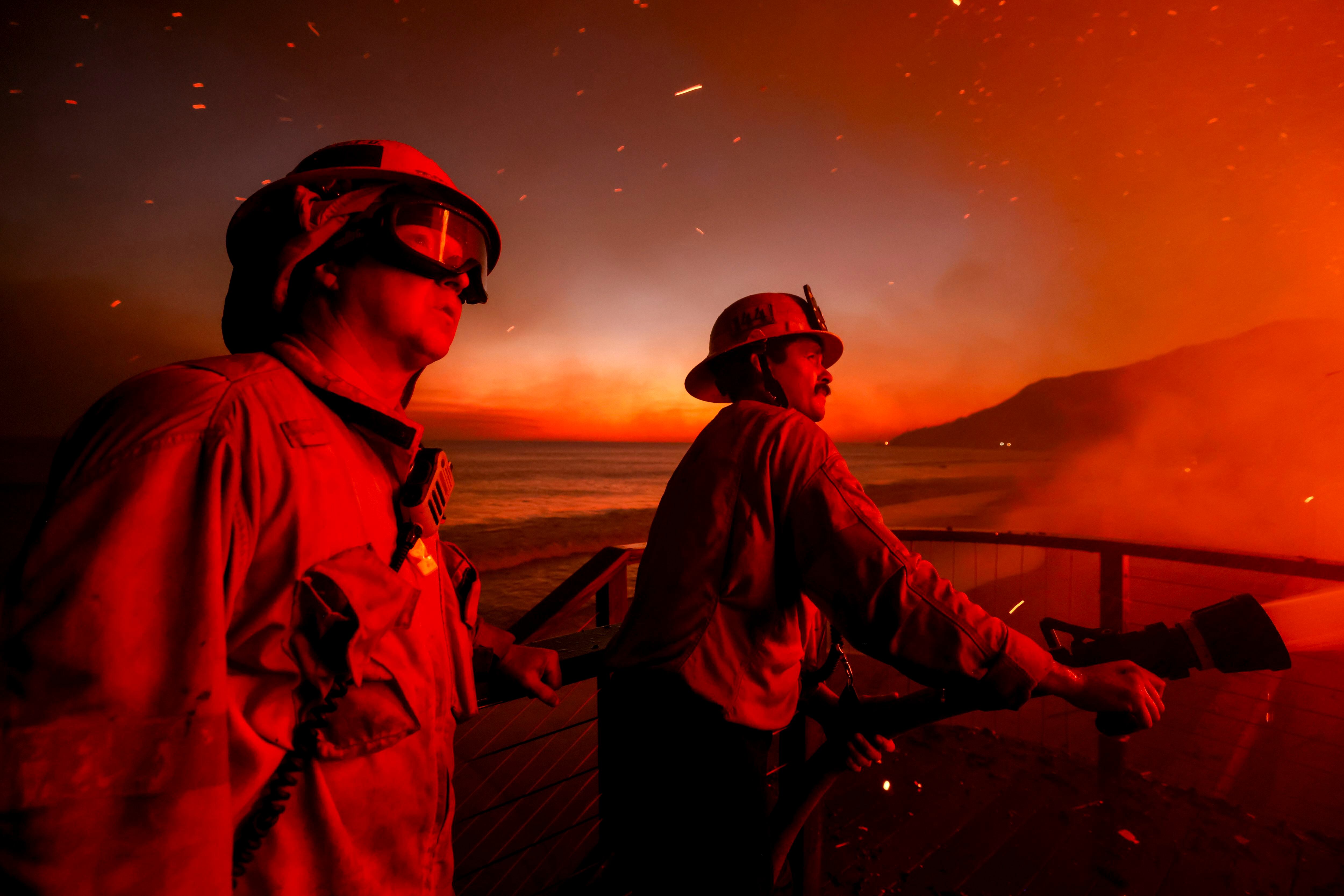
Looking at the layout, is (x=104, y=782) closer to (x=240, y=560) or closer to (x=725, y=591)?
(x=240, y=560)

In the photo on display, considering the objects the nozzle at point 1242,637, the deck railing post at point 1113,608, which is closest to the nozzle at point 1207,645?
the nozzle at point 1242,637

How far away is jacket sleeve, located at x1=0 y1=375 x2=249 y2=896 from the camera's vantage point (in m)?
0.65

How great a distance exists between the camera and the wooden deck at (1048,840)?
3.06 m

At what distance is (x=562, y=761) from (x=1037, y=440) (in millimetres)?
122893

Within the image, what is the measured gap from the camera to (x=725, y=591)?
5.88ft

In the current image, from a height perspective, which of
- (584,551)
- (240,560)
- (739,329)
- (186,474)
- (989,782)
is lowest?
(584,551)

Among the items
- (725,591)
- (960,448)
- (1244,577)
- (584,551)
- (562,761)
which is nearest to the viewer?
(725,591)

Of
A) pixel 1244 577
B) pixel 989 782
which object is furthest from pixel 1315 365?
pixel 989 782

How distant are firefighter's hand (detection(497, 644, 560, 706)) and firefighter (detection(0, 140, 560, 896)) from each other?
9.9 inches

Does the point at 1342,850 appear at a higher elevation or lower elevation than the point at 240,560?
lower

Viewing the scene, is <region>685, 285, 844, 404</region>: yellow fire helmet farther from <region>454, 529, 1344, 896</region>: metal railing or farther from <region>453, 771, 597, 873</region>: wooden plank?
<region>453, 771, 597, 873</region>: wooden plank

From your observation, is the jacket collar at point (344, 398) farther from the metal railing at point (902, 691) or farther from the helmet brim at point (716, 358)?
the helmet brim at point (716, 358)

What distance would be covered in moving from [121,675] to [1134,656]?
2.37 metres

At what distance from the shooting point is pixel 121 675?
71 cm
